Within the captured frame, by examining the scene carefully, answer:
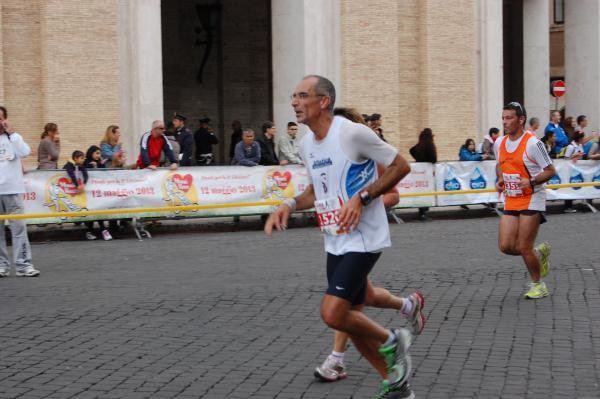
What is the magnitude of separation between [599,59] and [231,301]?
82.8ft

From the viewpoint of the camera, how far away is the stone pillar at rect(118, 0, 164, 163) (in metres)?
25.2

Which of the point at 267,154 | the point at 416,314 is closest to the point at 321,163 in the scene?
the point at 416,314

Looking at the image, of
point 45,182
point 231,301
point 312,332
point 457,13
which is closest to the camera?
point 312,332

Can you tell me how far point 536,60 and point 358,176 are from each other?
2824 centimetres

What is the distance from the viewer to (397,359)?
629 cm

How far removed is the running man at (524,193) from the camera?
34.5 feet

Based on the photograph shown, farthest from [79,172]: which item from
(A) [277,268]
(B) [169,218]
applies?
(A) [277,268]

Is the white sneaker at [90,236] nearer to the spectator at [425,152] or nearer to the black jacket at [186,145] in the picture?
the black jacket at [186,145]

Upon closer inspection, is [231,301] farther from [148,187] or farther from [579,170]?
[579,170]

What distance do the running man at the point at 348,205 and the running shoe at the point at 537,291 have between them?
397 cm

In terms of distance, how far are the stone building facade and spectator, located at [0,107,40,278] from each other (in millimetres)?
10939

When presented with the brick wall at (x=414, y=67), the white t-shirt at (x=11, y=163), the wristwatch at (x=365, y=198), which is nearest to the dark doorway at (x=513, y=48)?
the brick wall at (x=414, y=67)

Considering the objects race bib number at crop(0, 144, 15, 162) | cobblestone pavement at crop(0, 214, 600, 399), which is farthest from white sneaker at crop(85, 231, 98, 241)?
race bib number at crop(0, 144, 15, 162)

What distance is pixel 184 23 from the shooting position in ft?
115
